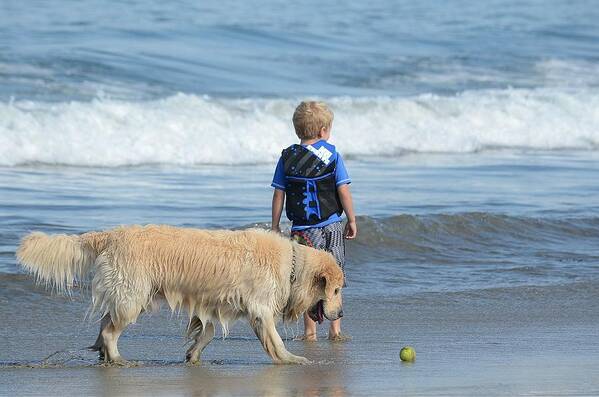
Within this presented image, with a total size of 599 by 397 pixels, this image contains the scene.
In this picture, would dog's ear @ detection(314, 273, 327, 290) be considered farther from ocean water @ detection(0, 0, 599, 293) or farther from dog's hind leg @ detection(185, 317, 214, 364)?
ocean water @ detection(0, 0, 599, 293)

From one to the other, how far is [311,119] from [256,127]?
1076cm

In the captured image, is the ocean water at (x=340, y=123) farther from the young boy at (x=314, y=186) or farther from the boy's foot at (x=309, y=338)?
the young boy at (x=314, y=186)

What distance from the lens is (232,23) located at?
28.3m

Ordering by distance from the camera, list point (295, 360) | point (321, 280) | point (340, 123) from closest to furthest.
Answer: point (295, 360) → point (321, 280) → point (340, 123)

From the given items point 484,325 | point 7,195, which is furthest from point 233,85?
point 484,325

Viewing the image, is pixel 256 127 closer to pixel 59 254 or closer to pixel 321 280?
pixel 321 280

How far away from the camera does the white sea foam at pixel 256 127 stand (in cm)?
1619

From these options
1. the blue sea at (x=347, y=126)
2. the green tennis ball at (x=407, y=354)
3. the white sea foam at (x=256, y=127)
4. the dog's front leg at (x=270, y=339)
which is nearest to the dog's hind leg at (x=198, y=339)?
the dog's front leg at (x=270, y=339)

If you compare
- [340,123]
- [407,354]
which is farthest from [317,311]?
[340,123]

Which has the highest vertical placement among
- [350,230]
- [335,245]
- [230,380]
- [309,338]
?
[350,230]

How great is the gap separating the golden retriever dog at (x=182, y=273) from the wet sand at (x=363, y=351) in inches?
10.9

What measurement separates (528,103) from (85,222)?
41.0 ft

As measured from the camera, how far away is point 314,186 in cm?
734

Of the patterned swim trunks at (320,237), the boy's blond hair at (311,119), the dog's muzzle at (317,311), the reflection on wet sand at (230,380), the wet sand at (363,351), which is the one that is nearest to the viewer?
the reflection on wet sand at (230,380)
